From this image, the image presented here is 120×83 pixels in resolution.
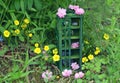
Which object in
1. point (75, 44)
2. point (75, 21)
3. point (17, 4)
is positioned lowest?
point (75, 44)

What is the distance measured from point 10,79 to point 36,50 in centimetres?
35

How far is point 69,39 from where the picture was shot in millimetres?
2971

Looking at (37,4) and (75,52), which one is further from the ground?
(37,4)

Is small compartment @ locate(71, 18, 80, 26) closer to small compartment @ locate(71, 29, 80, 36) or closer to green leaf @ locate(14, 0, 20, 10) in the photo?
small compartment @ locate(71, 29, 80, 36)

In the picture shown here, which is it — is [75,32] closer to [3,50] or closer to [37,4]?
[37,4]

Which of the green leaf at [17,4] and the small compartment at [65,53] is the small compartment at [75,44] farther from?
the green leaf at [17,4]

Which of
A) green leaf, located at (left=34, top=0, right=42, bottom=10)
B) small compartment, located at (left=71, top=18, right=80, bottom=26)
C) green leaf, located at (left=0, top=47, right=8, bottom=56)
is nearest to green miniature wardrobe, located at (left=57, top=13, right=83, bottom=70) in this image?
small compartment, located at (left=71, top=18, right=80, bottom=26)

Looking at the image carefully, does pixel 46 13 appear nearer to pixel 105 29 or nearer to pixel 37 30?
pixel 37 30

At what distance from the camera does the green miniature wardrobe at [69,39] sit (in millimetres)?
2914

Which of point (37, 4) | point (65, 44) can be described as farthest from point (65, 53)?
point (37, 4)

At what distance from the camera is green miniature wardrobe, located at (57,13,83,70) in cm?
291

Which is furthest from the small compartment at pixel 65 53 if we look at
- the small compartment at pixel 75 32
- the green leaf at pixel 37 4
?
the green leaf at pixel 37 4

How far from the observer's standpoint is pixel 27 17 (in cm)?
316

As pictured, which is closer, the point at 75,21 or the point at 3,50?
the point at 75,21
